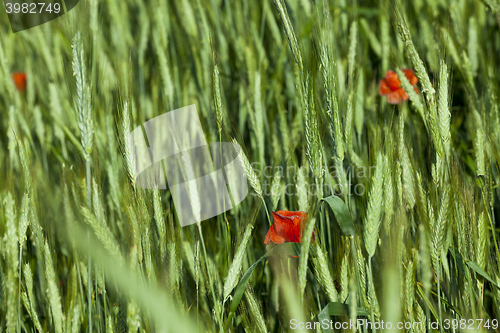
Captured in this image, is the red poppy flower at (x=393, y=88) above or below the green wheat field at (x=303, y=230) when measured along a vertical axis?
above

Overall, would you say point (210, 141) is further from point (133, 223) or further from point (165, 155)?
point (133, 223)

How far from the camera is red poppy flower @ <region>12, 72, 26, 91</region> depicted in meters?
1.01

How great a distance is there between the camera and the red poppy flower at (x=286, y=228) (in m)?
0.49

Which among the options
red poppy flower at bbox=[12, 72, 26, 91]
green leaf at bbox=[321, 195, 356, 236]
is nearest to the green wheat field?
green leaf at bbox=[321, 195, 356, 236]

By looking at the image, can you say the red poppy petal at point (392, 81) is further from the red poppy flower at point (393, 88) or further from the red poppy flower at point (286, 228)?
the red poppy flower at point (286, 228)

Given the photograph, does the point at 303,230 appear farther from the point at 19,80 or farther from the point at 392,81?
the point at 19,80

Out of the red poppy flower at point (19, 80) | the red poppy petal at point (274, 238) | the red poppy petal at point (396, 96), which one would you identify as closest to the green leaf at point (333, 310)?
the red poppy petal at point (274, 238)

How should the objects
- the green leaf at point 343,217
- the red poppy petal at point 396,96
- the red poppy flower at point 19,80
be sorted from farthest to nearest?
the red poppy flower at point 19,80
the red poppy petal at point 396,96
the green leaf at point 343,217

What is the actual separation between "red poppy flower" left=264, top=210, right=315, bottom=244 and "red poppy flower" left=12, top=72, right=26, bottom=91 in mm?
891

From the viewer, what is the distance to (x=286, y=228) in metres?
0.50

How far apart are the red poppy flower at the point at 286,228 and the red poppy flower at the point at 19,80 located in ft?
2.92

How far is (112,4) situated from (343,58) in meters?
0.64

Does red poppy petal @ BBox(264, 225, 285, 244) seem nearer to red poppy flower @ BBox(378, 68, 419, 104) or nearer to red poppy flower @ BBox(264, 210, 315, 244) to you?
red poppy flower @ BBox(264, 210, 315, 244)

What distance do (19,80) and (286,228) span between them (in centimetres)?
94
